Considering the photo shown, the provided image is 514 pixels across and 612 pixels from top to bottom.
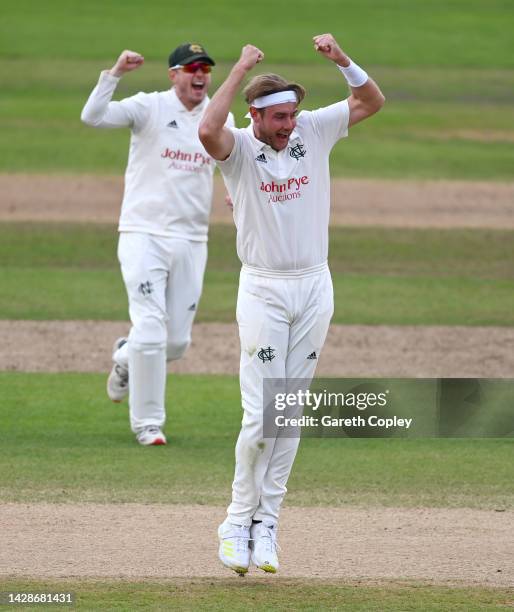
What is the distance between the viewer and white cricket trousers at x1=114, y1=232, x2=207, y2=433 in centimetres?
991

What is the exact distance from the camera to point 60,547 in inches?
289

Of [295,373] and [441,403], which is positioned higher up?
[295,373]

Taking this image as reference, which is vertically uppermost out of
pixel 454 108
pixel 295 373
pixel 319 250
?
pixel 319 250

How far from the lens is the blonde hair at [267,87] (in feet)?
22.1

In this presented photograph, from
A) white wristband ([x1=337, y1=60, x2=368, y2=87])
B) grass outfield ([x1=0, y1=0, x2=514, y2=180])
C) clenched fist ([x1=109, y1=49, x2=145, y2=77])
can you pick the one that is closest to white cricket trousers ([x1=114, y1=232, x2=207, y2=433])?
clenched fist ([x1=109, y1=49, x2=145, y2=77])

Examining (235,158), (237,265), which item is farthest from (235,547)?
(237,265)

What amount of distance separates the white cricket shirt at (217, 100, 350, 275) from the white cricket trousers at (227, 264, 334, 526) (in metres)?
0.10

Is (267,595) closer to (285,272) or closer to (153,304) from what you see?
(285,272)

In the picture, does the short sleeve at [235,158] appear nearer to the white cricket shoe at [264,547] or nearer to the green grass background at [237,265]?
the white cricket shoe at [264,547]

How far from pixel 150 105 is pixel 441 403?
10.1ft

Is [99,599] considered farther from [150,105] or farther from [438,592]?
[150,105]

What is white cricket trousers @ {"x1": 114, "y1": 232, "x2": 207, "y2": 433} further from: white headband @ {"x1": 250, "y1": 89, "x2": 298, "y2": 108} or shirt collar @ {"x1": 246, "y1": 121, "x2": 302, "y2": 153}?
white headband @ {"x1": 250, "y1": 89, "x2": 298, "y2": 108}

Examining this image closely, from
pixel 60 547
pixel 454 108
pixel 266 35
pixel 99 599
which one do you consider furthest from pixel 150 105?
pixel 266 35

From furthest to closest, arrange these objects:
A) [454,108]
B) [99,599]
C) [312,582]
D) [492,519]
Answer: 1. [454,108]
2. [492,519]
3. [312,582]
4. [99,599]
